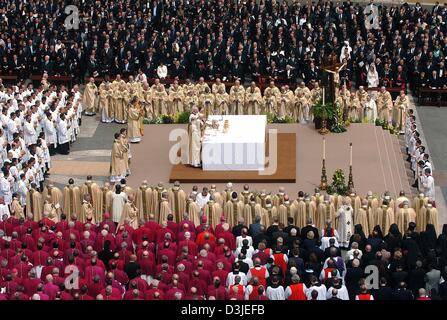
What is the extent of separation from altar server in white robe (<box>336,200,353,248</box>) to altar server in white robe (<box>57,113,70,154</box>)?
1205 cm

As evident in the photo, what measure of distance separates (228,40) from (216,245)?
2019cm

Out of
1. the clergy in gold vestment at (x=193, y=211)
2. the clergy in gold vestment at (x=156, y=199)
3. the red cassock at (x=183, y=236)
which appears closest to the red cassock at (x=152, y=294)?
the red cassock at (x=183, y=236)

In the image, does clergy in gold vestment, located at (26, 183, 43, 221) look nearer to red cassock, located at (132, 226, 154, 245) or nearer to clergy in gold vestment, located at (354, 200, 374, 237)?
red cassock, located at (132, 226, 154, 245)

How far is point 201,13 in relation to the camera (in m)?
58.8

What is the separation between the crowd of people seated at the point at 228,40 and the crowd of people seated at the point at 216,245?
534 inches

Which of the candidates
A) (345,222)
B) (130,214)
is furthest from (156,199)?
(345,222)

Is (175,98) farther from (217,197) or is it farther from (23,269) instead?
(23,269)

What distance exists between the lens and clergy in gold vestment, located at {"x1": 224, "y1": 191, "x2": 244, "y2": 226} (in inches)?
1625

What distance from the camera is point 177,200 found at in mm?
42188

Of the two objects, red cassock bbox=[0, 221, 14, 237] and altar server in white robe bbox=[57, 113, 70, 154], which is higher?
altar server in white robe bbox=[57, 113, 70, 154]

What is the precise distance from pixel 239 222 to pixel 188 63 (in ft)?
59.3

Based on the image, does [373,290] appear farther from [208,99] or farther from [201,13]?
[201,13]

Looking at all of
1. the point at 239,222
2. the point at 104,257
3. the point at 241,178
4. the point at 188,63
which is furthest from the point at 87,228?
the point at 188,63

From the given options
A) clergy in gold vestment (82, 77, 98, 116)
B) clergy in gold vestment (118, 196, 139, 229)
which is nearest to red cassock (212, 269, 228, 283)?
clergy in gold vestment (118, 196, 139, 229)
